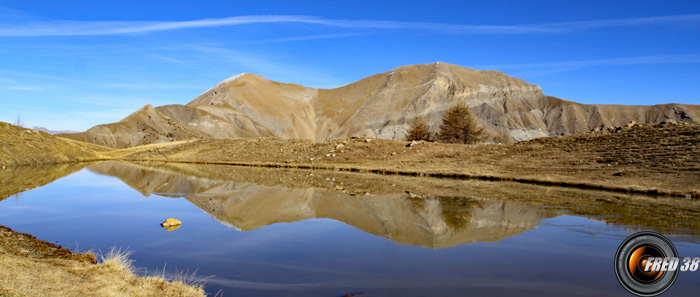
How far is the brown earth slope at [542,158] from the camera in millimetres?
23984

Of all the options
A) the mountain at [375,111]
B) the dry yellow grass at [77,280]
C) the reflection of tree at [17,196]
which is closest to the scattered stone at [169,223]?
the dry yellow grass at [77,280]

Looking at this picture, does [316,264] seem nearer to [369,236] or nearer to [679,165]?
[369,236]

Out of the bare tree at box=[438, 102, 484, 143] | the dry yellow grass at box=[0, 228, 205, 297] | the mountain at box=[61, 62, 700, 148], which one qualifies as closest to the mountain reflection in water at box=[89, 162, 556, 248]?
the dry yellow grass at box=[0, 228, 205, 297]

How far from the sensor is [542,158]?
107 feet

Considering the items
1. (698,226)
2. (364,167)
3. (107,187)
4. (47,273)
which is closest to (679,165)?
(698,226)

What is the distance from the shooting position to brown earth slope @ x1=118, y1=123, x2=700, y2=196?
23984mm

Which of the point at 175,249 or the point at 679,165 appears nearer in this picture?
the point at 175,249

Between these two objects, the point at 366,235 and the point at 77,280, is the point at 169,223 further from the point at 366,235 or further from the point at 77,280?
the point at 77,280

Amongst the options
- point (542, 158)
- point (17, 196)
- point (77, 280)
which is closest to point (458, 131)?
point (542, 158)

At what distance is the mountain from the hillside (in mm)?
67054

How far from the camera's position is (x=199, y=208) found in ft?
53.1

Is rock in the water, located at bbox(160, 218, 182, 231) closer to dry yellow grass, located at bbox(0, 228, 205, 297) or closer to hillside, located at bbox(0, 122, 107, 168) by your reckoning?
dry yellow grass, located at bbox(0, 228, 205, 297)

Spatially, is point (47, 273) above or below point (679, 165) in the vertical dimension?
below

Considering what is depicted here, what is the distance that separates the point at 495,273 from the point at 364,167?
28.5 m
